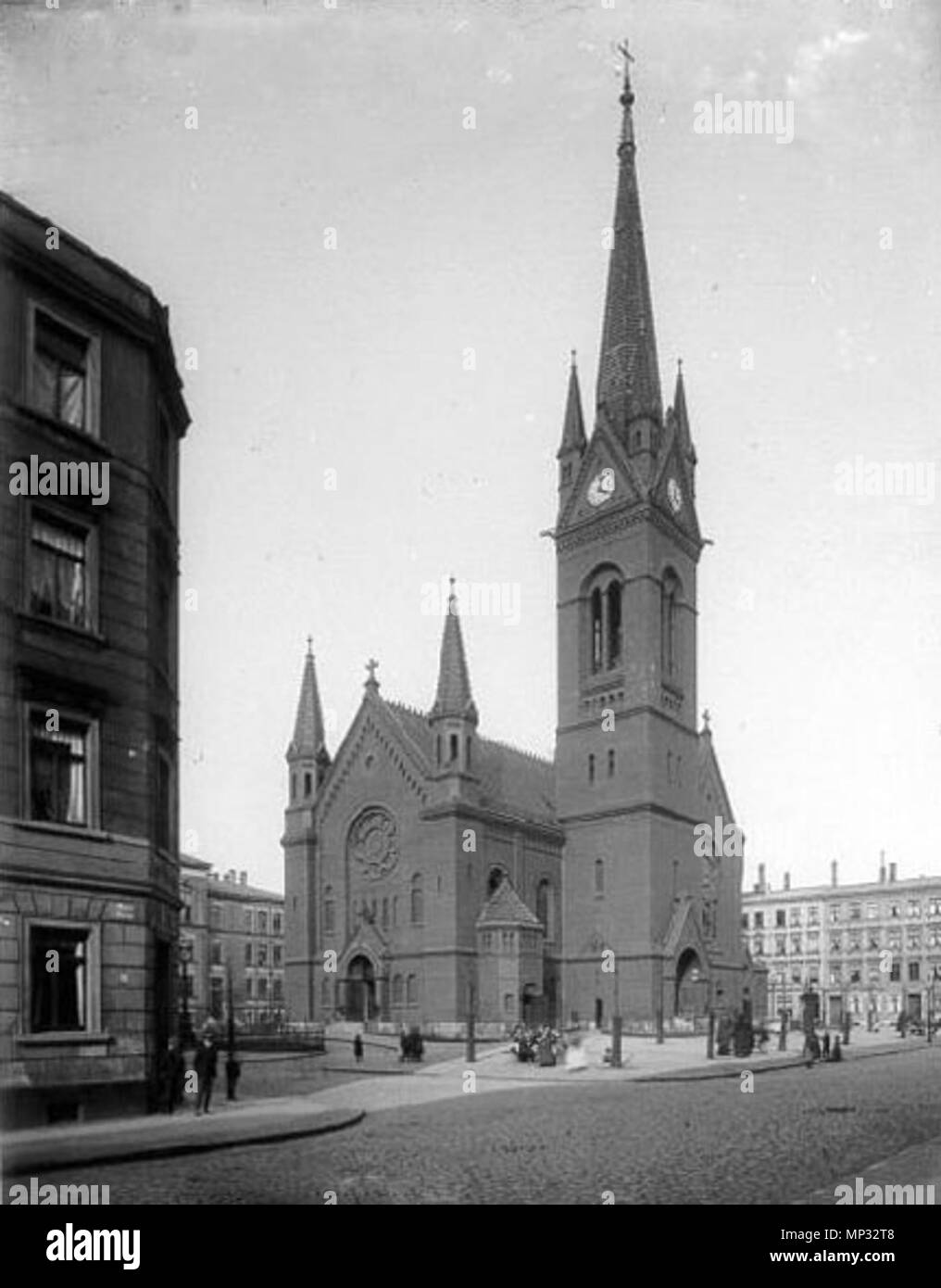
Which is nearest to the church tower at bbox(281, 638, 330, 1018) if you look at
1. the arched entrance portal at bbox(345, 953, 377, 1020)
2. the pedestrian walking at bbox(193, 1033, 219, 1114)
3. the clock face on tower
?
the arched entrance portal at bbox(345, 953, 377, 1020)

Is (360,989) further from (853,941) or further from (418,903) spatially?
(853,941)

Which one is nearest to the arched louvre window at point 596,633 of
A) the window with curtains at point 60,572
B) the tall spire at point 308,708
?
the tall spire at point 308,708

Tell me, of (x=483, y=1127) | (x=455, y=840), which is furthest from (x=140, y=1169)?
(x=455, y=840)

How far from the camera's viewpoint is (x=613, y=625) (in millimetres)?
53312

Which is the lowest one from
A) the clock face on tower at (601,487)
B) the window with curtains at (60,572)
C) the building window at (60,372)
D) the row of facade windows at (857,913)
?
the row of facade windows at (857,913)

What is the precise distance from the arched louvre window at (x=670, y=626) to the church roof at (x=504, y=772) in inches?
313

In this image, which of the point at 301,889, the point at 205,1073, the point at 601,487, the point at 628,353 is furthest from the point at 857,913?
the point at 205,1073

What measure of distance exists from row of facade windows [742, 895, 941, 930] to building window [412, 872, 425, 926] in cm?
4157

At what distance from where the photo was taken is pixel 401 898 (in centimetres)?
5025

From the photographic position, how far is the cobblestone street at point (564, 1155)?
12.7 m

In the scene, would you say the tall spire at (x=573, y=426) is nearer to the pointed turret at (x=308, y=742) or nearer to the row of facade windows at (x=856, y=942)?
the pointed turret at (x=308, y=742)

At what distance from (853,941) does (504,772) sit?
154ft
